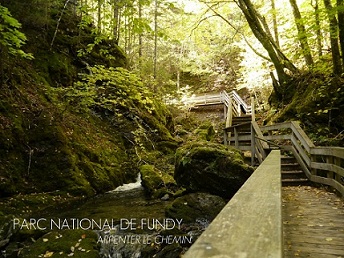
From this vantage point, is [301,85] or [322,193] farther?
[301,85]

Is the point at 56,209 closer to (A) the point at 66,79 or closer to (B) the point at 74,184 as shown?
(B) the point at 74,184

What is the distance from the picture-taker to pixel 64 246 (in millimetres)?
4855

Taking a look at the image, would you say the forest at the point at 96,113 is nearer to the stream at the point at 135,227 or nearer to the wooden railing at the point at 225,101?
the stream at the point at 135,227

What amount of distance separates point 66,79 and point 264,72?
1173 centimetres

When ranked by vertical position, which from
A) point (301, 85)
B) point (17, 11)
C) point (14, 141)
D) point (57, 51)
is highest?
point (17, 11)

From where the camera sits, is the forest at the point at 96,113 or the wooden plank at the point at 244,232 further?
the forest at the point at 96,113

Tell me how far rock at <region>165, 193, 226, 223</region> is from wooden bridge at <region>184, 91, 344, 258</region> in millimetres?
1603

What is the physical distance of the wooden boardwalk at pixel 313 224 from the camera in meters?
2.83

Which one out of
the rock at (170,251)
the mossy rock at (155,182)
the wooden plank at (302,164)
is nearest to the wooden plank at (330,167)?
the wooden plank at (302,164)

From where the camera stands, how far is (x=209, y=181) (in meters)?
7.20

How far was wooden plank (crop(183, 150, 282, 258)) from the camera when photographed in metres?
1.03

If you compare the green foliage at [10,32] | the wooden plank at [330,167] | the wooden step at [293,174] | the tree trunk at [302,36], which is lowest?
the wooden step at [293,174]

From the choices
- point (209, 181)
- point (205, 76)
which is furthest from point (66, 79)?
point (205, 76)

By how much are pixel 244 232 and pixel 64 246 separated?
4.50 meters
